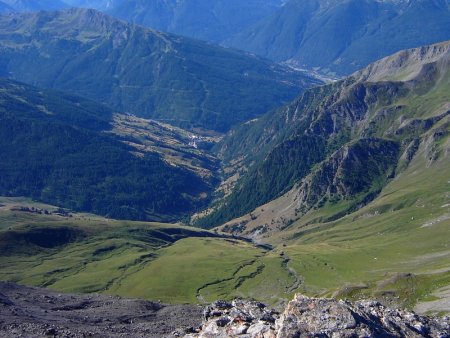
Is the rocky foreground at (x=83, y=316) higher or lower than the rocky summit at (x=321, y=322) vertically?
lower

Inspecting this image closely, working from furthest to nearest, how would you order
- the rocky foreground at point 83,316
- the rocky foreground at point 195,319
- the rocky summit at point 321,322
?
1. the rocky foreground at point 83,316
2. the rocky foreground at point 195,319
3. the rocky summit at point 321,322

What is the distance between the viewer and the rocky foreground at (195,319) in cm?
6800

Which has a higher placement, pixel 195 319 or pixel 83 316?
pixel 195 319

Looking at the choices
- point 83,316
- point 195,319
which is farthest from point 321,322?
point 83,316

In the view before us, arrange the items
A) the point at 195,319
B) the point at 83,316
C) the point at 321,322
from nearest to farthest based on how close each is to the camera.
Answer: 1. the point at 321,322
2. the point at 83,316
3. the point at 195,319

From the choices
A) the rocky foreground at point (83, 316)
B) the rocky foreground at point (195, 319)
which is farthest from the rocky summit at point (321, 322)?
the rocky foreground at point (83, 316)

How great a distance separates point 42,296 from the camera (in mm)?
140375

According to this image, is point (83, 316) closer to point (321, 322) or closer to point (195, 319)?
Result: point (195, 319)

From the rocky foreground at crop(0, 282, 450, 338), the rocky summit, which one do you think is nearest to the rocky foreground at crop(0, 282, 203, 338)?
the rocky foreground at crop(0, 282, 450, 338)

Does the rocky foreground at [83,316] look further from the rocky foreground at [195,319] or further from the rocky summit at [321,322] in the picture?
the rocky summit at [321,322]

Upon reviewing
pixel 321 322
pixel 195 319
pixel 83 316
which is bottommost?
pixel 83 316

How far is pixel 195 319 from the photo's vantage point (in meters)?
125

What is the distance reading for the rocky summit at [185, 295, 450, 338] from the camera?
66688 millimetres

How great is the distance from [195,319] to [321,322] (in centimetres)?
6115
